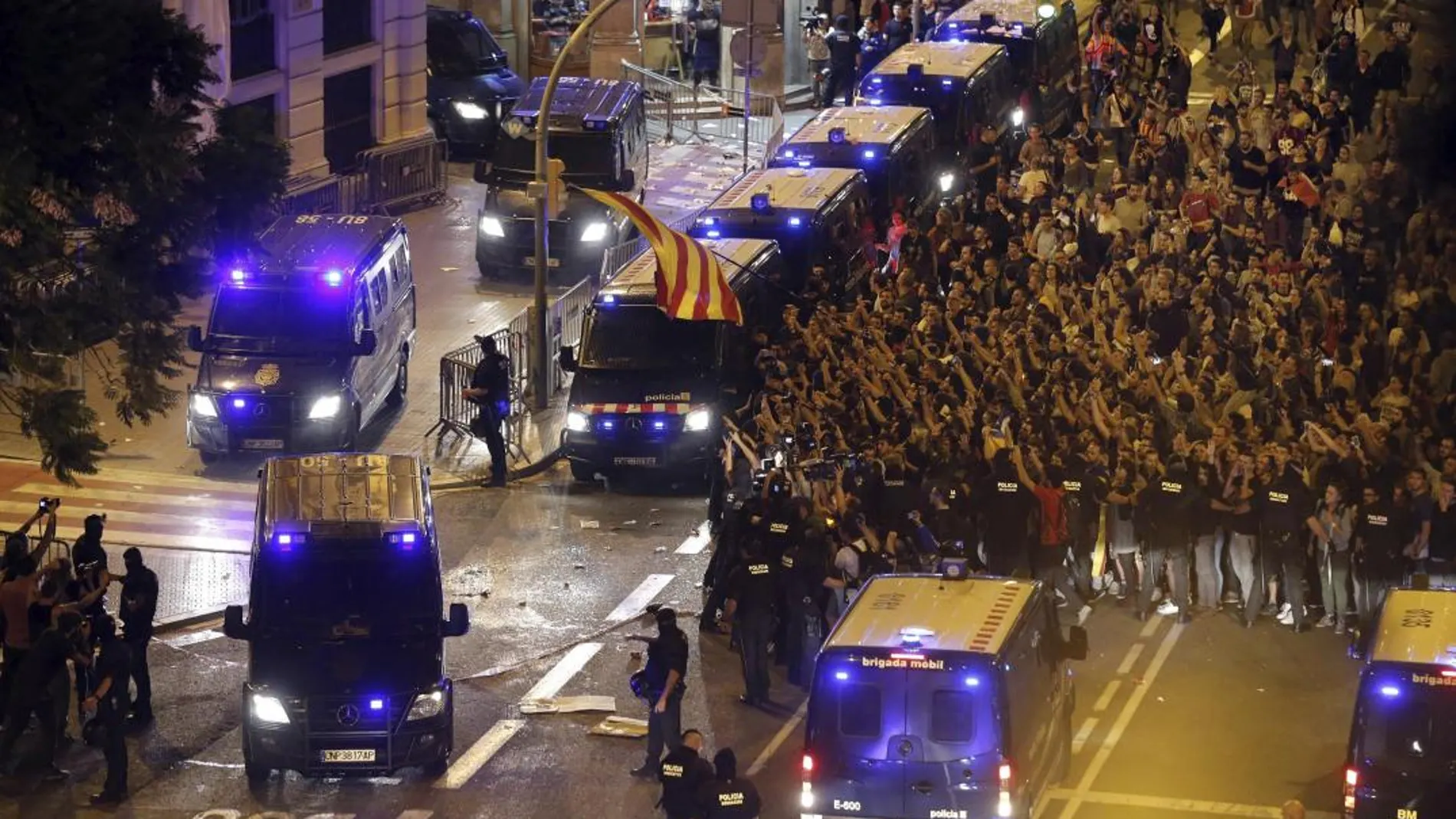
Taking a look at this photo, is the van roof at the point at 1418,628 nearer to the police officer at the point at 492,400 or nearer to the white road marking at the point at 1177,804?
the white road marking at the point at 1177,804

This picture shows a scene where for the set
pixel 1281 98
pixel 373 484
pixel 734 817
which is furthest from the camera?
pixel 1281 98

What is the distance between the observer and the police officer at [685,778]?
59.7ft

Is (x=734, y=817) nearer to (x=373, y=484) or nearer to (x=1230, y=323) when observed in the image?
(x=373, y=484)

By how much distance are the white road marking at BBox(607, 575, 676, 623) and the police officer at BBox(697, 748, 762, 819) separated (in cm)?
728

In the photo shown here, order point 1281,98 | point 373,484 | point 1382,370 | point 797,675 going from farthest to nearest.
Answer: point 1281,98, point 1382,370, point 797,675, point 373,484

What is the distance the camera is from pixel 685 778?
59.7 ft

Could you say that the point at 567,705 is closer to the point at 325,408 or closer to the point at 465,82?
the point at 325,408

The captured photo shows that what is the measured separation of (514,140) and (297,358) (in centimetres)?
947

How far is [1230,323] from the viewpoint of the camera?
29234 mm

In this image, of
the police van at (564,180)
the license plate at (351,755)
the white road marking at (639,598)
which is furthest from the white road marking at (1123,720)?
the police van at (564,180)

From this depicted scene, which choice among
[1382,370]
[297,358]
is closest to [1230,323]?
[1382,370]

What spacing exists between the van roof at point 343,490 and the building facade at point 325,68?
17.5 m

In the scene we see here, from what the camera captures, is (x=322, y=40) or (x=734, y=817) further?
(x=322, y=40)

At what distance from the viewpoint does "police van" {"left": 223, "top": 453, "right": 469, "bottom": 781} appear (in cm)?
2052
